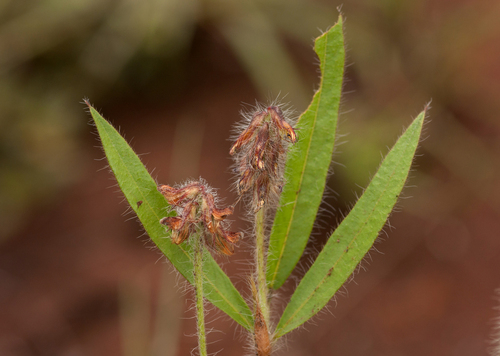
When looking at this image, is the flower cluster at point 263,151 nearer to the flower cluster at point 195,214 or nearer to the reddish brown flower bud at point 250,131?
the reddish brown flower bud at point 250,131

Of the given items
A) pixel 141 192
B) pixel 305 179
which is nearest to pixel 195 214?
pixel 141 192

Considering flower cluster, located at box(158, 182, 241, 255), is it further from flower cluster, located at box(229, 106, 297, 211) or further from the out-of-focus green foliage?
the out-of-focus green foliage

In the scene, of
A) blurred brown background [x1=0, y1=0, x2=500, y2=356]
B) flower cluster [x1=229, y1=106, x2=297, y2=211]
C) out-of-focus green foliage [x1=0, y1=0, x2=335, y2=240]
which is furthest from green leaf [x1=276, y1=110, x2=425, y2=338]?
out-of-focus green foliage [x1=0, y1=0, x2=335, y2=240]

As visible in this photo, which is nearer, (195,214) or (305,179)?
(195,214)

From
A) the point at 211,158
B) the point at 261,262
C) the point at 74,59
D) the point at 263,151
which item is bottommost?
the point at 261,262

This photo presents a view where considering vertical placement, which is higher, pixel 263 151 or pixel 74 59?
pixel 74 59

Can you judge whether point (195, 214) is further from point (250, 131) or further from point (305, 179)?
point (305, 179)
